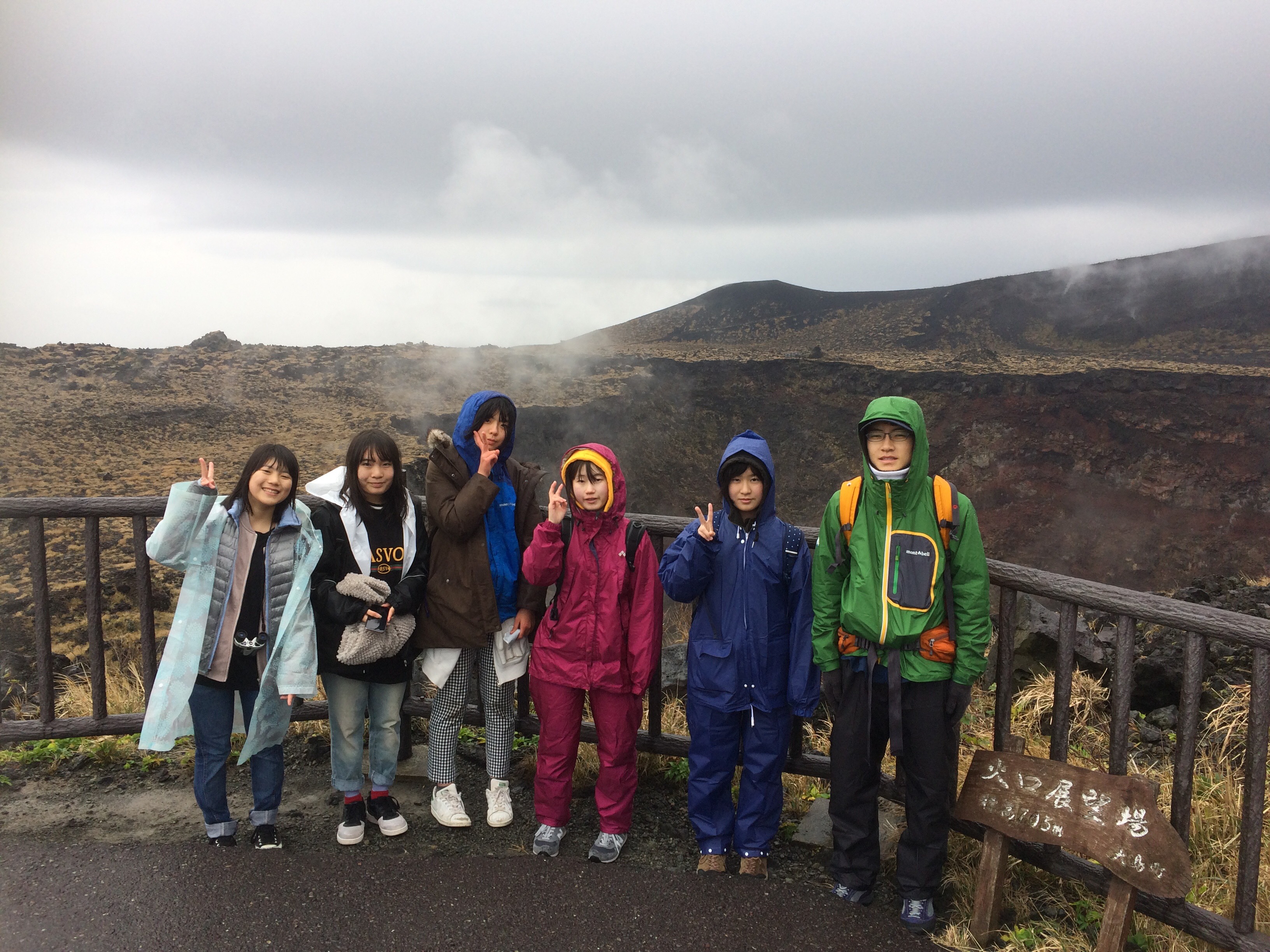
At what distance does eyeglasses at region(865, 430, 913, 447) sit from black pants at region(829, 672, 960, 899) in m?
0.79

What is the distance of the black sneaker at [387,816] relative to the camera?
344 cm

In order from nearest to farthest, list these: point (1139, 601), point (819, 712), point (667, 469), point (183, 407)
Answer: point (1139, 601), point (819, 712), point (183, 407), point (667, 469)

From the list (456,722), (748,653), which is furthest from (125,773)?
(748,653)

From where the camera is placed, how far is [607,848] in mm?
3307

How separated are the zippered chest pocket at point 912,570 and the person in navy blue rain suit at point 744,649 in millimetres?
354

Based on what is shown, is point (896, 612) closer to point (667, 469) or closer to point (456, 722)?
point (456, 722)

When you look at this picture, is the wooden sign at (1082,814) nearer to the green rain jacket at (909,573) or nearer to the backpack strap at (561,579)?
the green rain jacket at (909,573)

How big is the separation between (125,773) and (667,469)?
55.0ft

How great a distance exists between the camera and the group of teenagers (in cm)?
294

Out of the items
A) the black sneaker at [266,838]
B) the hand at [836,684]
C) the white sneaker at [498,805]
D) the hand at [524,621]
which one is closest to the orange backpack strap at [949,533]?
the hand at [836,684]

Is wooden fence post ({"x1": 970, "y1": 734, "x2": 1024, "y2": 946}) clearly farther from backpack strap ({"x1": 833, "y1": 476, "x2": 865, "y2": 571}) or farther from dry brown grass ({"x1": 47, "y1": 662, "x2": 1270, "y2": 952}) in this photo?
backpack strap ({"x1": 833, "y1": 476, "x2": 865, "y2": 571})

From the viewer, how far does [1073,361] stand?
937 inches

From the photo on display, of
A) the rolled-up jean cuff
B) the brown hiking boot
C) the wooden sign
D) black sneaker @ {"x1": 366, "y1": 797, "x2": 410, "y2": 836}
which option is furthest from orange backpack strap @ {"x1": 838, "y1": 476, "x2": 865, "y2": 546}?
the rolled-up jean cuff

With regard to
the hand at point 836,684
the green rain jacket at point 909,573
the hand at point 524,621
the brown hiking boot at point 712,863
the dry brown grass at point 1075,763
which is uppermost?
the green rain jacket at point 909,573
